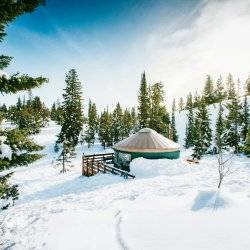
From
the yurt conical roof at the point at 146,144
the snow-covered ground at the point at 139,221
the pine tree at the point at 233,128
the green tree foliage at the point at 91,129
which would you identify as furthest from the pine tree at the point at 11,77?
the green tree foliage at the point at 91,129

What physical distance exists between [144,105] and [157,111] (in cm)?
326

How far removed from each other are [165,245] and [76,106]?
4958cm

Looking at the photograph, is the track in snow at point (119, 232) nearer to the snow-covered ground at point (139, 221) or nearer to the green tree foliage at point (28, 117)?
the snow-covered ground at point (139, 221)

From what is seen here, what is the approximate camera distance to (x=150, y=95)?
183 ft

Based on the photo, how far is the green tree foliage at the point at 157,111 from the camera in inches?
2032

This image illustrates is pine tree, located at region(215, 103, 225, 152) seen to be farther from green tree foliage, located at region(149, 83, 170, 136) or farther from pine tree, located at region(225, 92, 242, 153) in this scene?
green tree foliage, located at region(149, 83, 170, 136)

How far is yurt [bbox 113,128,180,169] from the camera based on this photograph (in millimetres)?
25469

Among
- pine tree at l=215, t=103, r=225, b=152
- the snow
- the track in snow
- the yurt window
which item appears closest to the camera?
the track in snow

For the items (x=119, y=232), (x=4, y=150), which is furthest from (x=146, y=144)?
(x=4, y=150)

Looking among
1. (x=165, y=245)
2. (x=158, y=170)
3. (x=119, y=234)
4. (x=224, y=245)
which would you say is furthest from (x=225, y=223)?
(x=158, y=170)

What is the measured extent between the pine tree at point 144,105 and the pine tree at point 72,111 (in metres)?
11.3

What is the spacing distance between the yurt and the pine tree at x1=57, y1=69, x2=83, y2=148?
27.5 m

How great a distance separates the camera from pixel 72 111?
55344 millimetres

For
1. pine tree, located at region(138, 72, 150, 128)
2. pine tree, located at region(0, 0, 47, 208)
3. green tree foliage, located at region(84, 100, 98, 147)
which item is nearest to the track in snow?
pine tree, located at region(0, 0, 47, 208)
